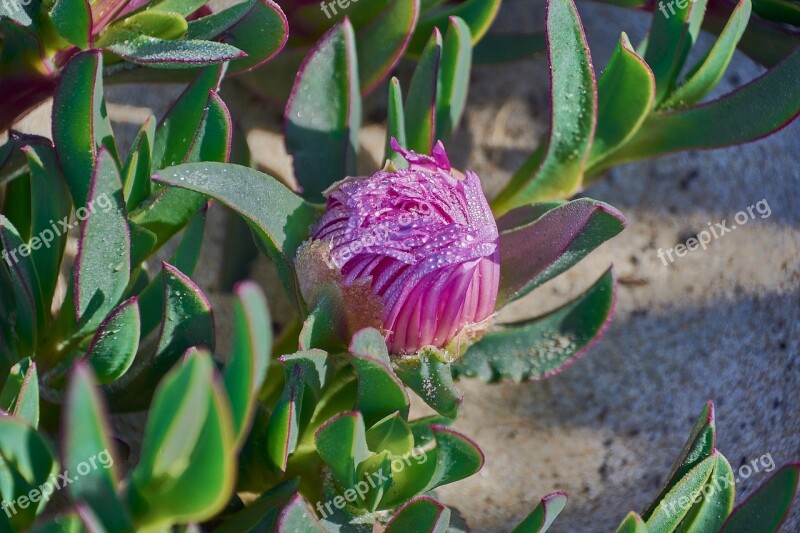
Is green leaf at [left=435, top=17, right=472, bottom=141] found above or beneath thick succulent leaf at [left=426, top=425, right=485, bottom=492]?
above

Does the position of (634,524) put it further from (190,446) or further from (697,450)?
(190,446)

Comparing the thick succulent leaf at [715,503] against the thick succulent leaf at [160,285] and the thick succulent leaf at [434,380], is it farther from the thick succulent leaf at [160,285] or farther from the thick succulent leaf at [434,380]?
the thick succulent leaf at [160,285]

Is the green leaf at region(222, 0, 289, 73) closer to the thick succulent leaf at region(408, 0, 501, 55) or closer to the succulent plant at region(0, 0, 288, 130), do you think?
the succulent plant at region(0, 0, 288, 130)

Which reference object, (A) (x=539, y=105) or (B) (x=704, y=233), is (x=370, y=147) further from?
(B) (x=704, y=233)

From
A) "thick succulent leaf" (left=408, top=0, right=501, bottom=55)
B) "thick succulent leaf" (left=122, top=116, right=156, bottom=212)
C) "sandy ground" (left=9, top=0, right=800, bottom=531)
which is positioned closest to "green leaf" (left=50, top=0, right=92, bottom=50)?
"thick succulent leaf" (left=122, top=116, right=156, bottom=212)

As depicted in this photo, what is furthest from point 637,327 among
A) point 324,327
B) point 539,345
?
point 324,327

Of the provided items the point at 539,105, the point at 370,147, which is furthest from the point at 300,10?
the point at 539,105
